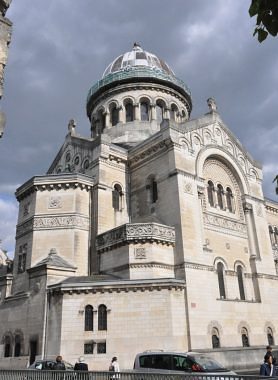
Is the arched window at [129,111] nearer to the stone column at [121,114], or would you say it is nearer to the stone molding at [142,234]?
the stone column at [121,114]

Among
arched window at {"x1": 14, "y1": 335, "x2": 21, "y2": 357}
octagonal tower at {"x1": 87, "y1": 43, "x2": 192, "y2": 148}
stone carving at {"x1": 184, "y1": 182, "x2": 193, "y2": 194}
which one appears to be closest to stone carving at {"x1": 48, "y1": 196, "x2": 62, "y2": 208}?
arched window at {"x1": 14, "y1": 335, "x2": 21, "y2": 357}

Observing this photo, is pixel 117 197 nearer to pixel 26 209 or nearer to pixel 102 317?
pixel 26 209

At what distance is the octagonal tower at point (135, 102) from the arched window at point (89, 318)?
1852 centimetres

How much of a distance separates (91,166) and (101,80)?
15.0 m

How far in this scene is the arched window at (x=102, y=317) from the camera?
22.6 metres

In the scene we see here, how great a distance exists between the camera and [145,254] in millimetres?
24969

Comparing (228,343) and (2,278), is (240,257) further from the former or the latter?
(2,278)

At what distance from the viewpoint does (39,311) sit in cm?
2405

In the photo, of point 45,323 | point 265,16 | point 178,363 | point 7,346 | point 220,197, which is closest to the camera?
point 265,16

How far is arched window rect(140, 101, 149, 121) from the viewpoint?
130 ft

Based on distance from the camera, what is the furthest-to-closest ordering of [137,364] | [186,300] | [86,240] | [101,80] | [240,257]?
[101,80] < [240,257] < [86,240] < [186,300] < [137,364]

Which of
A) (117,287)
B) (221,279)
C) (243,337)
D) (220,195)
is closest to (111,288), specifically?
(117,287)

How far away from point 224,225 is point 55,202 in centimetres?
1349

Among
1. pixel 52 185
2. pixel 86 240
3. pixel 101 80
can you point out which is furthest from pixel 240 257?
pixel 101 80
